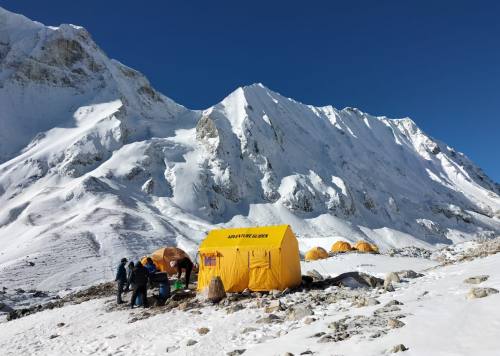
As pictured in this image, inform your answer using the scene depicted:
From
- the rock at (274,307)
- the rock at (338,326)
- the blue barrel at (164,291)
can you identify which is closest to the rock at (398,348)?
the rock at (338,326)

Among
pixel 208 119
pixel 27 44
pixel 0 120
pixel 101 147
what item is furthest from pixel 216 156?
pixel 27 44

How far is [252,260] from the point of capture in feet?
61.5

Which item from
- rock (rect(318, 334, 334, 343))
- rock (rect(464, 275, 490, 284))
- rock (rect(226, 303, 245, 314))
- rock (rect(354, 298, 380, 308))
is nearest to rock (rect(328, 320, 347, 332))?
rock (rect(318, 334, 334, 343))

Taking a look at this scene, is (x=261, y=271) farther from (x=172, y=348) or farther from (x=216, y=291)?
(x=172, y=348)

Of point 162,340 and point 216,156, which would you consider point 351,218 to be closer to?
point 216,156

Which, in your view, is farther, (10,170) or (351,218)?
(351,218)

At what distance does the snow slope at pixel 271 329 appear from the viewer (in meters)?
8.16

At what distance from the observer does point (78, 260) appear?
4238cm

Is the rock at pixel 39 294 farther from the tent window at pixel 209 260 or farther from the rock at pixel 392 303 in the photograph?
the rock at pixel 392 303

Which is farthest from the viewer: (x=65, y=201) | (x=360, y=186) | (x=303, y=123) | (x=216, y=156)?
(x=303, y=123)

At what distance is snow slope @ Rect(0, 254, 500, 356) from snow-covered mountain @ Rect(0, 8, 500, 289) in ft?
66.9

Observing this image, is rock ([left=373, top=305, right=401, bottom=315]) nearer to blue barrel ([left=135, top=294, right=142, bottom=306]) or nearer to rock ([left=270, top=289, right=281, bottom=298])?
rock ([left=270, top=289, right=281, bottom=298])

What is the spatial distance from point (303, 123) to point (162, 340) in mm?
112748

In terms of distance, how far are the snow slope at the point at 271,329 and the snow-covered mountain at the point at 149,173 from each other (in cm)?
2039
